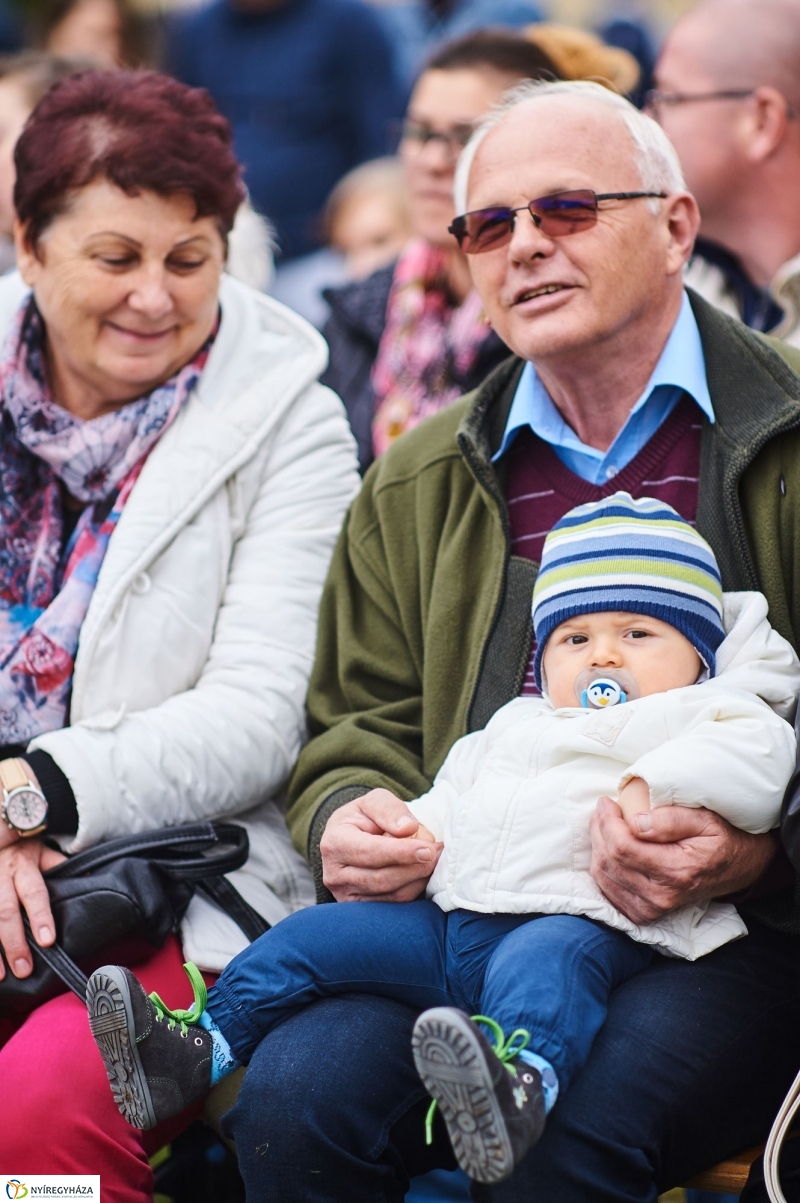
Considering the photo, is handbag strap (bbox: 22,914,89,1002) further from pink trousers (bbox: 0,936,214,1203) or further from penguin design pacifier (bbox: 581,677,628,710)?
penguin design pacifier (bbox: 581,677,628,710)

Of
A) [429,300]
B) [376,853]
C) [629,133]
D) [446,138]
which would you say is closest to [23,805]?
[376,853]

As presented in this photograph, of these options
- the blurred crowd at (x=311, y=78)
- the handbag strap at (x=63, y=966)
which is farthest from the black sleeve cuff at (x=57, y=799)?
the blurred crowd at (x=311, y=78)

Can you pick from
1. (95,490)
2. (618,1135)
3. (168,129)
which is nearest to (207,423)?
(95,490)

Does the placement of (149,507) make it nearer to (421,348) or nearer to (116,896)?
(116,896)

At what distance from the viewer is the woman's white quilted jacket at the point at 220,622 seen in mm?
2918

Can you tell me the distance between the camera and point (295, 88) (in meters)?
6.38

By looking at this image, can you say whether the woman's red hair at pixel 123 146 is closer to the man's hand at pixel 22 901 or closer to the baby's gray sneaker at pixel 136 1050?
the man's hand at pixel 22 901

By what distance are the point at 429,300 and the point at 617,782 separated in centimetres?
255

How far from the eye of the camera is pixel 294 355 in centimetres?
342

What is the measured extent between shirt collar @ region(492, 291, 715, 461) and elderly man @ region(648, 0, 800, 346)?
50.0 inches

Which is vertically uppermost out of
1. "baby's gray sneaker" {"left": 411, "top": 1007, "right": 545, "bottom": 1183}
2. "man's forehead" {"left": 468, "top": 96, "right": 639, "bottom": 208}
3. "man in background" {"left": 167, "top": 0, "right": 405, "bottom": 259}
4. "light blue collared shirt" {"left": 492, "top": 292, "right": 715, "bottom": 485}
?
"man in background" {"left": 167, "top": 0, "right": 405, "bottom": 259}

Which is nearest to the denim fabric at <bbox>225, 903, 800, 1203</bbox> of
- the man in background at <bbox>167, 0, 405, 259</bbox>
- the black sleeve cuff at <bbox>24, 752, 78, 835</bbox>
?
the black sleeve cuff at <bbox>24, 752, 78, 835</bbox>

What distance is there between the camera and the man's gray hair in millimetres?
2914

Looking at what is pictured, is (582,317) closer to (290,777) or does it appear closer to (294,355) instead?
(294,355)
